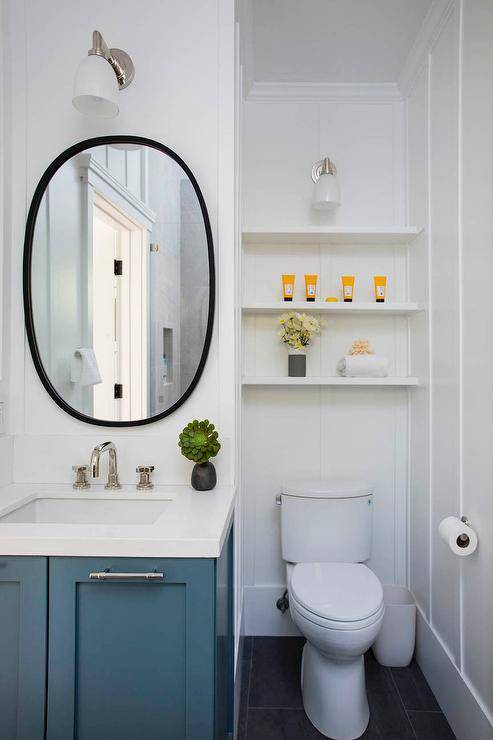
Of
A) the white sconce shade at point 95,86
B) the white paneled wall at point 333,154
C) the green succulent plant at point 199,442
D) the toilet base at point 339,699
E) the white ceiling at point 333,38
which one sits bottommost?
the toilet base at point 339,699

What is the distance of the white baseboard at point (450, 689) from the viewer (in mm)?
1504

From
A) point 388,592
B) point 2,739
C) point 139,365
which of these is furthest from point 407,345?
point 2,739

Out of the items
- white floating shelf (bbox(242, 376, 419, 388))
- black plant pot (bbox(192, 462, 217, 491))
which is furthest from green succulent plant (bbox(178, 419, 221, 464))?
white floating shelf (bbox(242, 376, 419, 388))

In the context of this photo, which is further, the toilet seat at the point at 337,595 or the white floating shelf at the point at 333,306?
the white floating shelf at the point at 333,306

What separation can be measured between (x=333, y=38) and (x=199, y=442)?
1799 millimetres

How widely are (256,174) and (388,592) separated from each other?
2.13 metres

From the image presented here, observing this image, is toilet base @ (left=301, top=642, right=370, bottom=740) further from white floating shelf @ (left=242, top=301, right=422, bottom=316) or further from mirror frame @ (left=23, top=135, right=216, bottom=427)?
white floating shelf @ (left=242, top=301, right=422, bottom=316)

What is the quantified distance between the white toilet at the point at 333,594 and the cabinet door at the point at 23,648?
2.91ft

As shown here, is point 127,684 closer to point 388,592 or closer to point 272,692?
point 272,692

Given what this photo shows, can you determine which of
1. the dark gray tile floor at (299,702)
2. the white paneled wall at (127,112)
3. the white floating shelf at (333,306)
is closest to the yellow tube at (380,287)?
the white floating shelf at (333,306)

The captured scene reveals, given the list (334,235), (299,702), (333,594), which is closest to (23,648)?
(333,594)

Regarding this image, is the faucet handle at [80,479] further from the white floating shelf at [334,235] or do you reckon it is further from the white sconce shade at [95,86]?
the white floating shelf at [334,235]

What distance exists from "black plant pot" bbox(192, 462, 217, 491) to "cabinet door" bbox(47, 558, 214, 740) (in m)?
0.44

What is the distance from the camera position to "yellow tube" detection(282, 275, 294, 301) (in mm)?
2205
